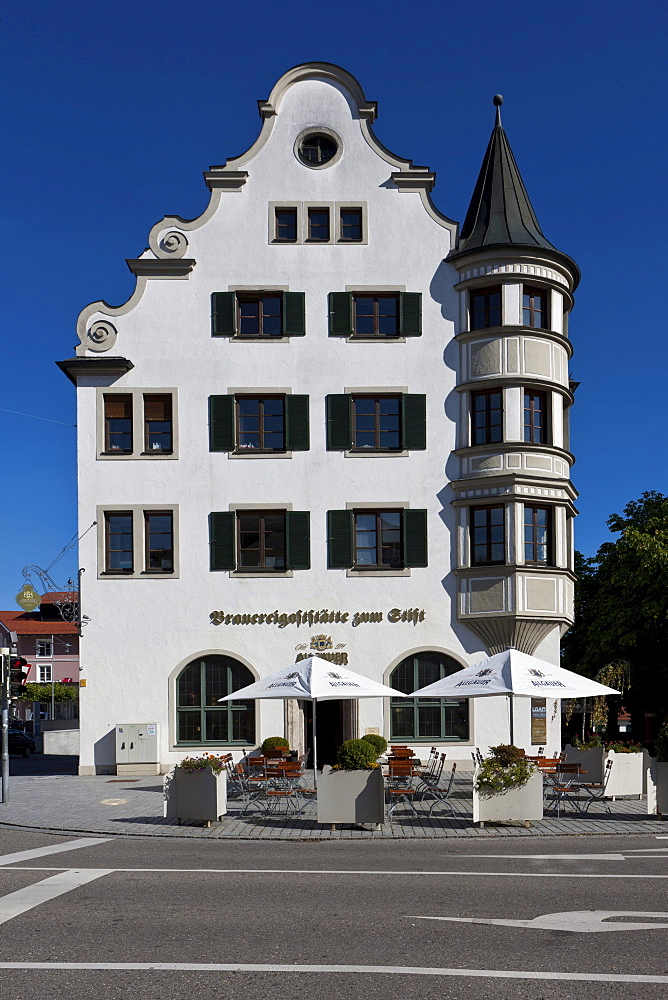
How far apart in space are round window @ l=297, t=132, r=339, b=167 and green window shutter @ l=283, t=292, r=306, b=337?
12.7ft

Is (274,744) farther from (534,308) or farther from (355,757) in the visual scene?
(534,308)

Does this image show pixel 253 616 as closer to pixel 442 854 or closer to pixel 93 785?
pixel 93 785

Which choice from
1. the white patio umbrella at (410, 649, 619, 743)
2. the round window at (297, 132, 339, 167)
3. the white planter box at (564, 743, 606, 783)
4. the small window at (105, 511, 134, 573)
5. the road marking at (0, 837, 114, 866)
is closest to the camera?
the road marking at (0, 837, 114, 866)

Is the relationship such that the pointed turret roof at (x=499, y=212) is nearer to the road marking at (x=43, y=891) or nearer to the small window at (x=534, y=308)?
the small window at (x=534, y=308)

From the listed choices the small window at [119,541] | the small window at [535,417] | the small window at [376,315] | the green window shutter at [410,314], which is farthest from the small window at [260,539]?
the small window at [535,417]

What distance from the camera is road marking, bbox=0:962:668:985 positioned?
8172mm

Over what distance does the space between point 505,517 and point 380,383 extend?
4.95m

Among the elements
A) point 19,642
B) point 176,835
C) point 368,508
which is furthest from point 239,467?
point 19,642

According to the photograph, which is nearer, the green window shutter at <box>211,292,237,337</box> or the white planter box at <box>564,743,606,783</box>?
the white planter box at <box>564,743,606,783</box>

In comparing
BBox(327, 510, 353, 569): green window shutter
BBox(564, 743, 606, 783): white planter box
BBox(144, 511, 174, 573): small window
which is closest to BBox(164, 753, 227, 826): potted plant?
BBox(564, 743, 606, 783): white planter box

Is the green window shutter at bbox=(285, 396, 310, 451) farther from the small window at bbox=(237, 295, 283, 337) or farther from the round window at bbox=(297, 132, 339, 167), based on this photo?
the round window at bbox=(297, 132, 339, 167)

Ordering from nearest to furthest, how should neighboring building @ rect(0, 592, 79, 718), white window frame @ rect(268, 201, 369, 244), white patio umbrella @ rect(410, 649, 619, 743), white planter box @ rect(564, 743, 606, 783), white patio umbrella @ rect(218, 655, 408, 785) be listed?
white patio umbrella @ rect(410, 649, 619, 743), white patio umbrella @ rect(218, 655, 408, 785), white planter box @ rect(564, 743, 606, 783), white window frame @ rect(268, 201, 369, 244), neighboring building @ rect(0, 592, 79, 718)

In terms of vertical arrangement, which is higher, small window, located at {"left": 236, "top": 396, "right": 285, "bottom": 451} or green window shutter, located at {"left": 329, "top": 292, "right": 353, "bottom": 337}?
green window shutter, located at {"left": 329, "top": 292, "right": 353, "bottom": 337}

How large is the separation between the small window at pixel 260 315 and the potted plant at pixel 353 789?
14.6 meters
